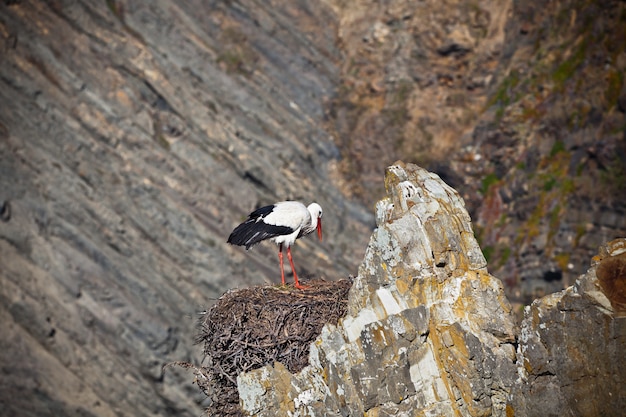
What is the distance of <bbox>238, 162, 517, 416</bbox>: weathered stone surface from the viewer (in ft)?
37.8

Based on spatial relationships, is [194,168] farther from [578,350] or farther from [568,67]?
[578,350]

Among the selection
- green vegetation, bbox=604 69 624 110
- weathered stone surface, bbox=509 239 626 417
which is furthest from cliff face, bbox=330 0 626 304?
weathered stone surface, bbox=509 239 626 417

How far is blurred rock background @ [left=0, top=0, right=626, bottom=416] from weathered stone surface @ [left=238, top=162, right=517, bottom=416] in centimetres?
1239

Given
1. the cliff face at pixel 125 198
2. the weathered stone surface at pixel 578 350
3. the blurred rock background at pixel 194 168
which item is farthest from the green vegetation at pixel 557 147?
the weathered stone surface at pixel 578 350

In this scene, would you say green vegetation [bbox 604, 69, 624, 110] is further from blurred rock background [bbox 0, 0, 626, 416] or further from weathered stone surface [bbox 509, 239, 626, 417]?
weathered stone surface [bbox 509, 239, 626, 417]

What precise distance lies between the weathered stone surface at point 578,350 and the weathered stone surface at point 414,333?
450 mm

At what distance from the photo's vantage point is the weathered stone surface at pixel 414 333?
11.5 m

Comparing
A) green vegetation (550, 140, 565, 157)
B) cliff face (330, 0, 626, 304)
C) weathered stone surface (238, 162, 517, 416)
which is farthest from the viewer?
green vegetation (550, 140, 565, 157)

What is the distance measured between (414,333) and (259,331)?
325 centimetres

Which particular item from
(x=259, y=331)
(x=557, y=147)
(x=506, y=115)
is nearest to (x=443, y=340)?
(x=259, y=331)

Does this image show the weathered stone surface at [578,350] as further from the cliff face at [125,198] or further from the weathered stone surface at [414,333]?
the cliff face at [125,198]

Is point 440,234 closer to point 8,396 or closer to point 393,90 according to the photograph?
point 8,396

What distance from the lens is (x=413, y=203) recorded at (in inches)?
497

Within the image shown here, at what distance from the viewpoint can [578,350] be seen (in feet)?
33.4
